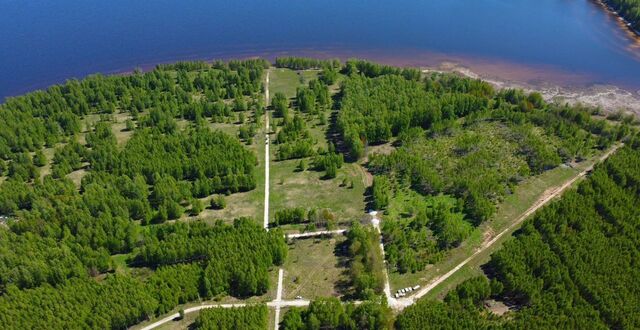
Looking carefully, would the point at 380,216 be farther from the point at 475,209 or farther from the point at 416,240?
the point at 475,209

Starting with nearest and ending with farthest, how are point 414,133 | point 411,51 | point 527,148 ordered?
point 527,148, point 414,133, point 411,51

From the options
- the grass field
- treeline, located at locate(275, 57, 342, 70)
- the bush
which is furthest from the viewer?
treeline, located at locate(275, 57, 342, 70)

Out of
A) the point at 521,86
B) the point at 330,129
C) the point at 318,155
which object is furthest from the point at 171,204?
the point at 521,86

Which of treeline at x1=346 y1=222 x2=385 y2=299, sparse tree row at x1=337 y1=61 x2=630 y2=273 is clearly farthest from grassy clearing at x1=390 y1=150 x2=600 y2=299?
treeline at x1=346 y1=222 x2=385 y2=299

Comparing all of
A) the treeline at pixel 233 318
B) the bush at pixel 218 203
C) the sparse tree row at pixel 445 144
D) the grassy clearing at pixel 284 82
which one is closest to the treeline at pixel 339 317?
the treeline at pixel 233 318

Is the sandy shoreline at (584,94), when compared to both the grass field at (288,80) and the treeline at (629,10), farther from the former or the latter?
the treeline at (629,10)

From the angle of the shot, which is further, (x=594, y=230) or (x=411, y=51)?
(x=411, y=51)

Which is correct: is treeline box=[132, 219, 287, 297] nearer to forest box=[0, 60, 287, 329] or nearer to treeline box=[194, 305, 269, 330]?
forest box=[0, 60, 287, 329]

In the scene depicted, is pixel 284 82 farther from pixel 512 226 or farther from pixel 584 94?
pixel 584 94
